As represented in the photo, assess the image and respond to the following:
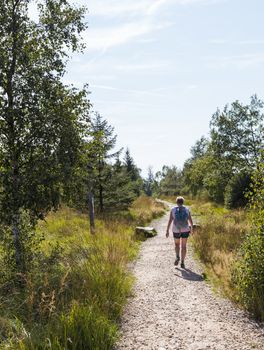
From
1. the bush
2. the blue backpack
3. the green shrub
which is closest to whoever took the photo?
the green shrub

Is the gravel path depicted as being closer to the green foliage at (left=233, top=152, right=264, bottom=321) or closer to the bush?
the green foliage at (left=233, top=152, right=264, bottom=321)

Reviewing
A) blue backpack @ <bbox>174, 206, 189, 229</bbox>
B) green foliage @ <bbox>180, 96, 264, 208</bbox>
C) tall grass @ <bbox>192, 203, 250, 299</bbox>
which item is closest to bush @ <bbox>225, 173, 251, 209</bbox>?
green foliage @ <bbox>180, 96, 264, 208</bbox>

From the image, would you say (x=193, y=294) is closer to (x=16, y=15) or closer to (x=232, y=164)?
(x=16, y=15)

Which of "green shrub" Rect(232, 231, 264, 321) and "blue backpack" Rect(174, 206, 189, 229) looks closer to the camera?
"green shrub" Rect(232, 231, 264, 321)

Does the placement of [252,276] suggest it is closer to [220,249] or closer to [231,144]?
[220,249]

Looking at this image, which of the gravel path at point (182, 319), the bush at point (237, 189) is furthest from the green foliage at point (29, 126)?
the bush at point (237, 189)

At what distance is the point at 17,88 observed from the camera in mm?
8055

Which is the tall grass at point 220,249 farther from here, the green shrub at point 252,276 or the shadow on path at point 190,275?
the green shrub at point 252,276

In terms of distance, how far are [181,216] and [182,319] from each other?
390cm

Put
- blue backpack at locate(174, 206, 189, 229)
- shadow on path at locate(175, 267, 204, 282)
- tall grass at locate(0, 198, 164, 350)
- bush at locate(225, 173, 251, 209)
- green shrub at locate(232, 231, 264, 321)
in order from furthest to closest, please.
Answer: bush at locate(225, 173, 251, 209) < blue backpack at locate(174, 206, 189, 229) < shadow on path at locate(175, 267, 204, 282) < green shrub at locate(232, 231, 264, 321) < tall grass at locate(0, 198, 164, 350)

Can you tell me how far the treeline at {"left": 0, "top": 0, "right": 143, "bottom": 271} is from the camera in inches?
309

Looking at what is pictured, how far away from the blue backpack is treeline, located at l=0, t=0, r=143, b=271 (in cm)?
288

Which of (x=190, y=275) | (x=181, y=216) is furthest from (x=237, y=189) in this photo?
(x=190, y=275)

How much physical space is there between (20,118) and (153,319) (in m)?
4.92
